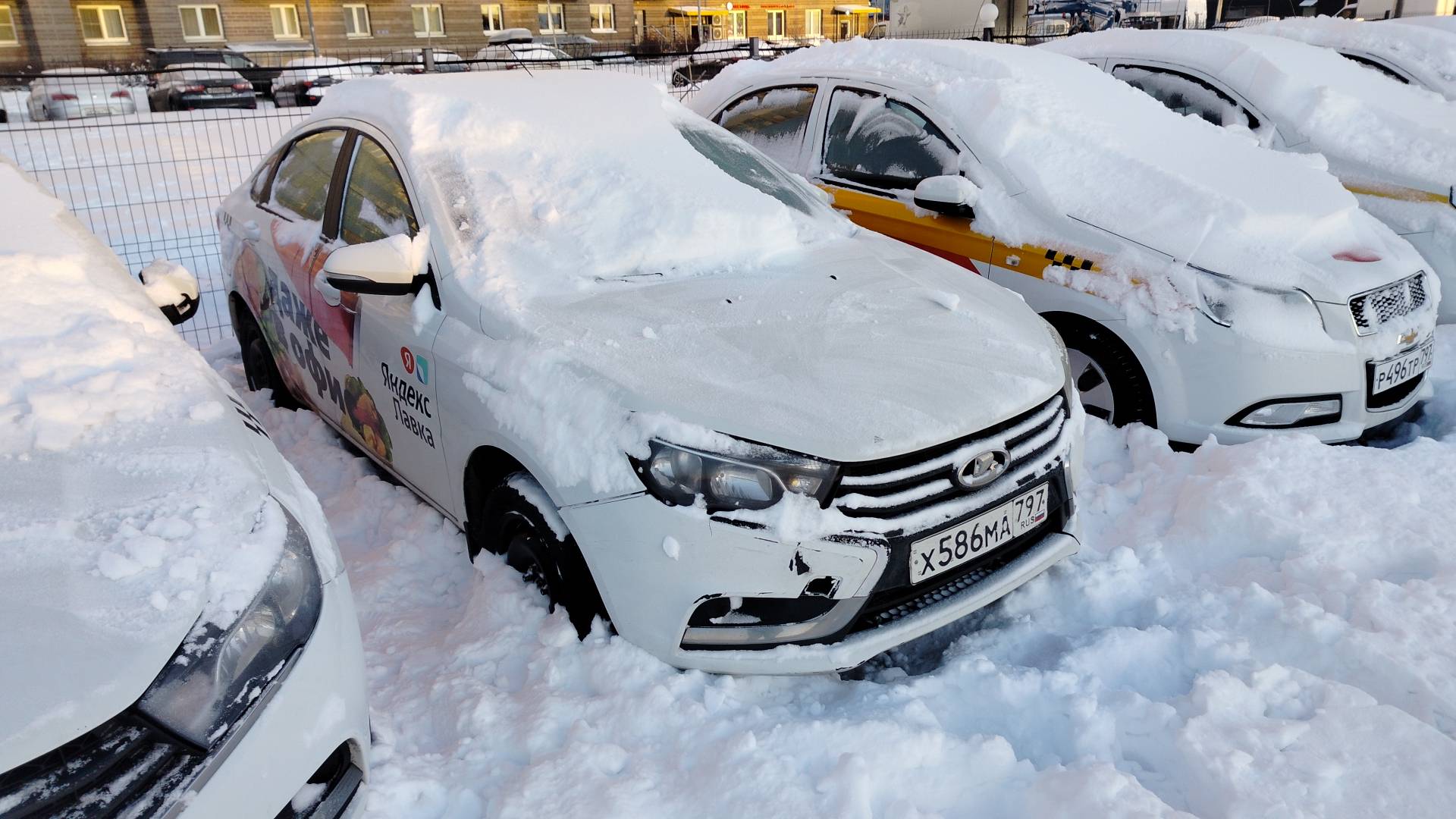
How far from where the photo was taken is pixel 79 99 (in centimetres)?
1416

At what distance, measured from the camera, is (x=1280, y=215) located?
3.79 m

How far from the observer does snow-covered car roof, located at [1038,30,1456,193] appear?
17.1 ft

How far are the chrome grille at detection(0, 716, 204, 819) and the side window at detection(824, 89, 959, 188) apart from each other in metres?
3.71

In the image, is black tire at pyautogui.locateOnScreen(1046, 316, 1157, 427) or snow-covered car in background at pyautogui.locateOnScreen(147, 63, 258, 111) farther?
snow-covered car in background at pyautogui.locateOnScreen(147, 63, 258, 111)

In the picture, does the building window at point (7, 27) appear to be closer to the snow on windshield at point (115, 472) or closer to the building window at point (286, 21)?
the building window at point (286, 21)

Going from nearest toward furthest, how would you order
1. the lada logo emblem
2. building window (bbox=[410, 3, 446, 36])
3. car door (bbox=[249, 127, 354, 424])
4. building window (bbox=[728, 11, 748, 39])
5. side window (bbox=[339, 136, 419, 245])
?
the lada logo emblem, side window (bbox=[339, 136, 419, 245]), car door (bbox=[249, 127, 354, 424]), building window (bbox=[410, 3, 446, 36]), building window (bbox=[728, 11, 748, 39])

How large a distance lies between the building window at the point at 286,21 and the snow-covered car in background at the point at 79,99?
1939 centimetres

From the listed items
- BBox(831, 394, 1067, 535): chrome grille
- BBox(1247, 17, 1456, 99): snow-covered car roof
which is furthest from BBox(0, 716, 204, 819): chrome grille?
BBox(1247, 17, 1456, 99): snow-covered car roof

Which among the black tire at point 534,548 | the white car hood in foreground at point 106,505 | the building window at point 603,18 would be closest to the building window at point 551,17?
the building window at point 603,18

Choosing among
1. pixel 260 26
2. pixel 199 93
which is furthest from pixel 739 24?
pixel 199 93

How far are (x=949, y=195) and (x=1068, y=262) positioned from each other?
56cm

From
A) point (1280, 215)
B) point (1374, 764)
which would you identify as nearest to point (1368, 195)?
point (1280, 215)

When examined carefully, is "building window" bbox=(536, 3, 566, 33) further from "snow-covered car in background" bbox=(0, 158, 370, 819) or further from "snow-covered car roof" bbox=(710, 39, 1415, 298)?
"snow-covered car in background" bbox=(0, 158, 370, 819)

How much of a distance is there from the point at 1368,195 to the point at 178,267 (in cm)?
566
